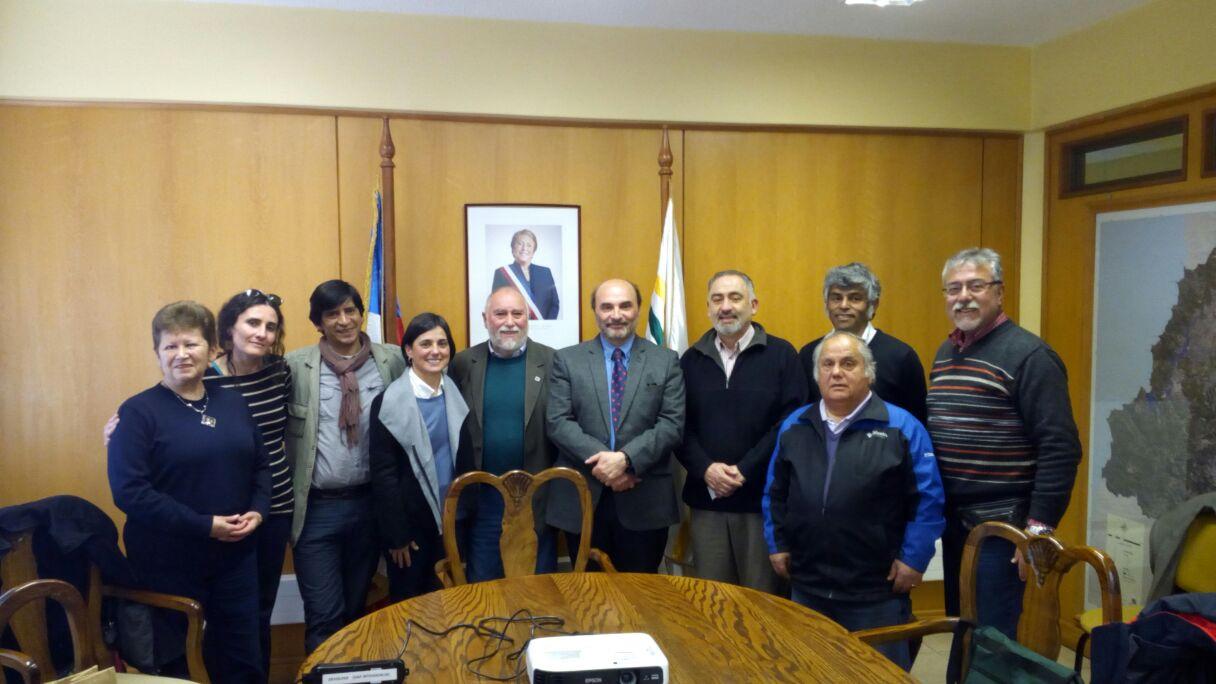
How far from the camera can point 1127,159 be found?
358 cm

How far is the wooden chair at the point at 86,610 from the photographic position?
2.15 meters

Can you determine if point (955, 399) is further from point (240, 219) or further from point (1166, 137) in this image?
point (240, 219)

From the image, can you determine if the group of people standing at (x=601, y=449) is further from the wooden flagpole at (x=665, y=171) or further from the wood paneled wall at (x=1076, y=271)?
the wood paneled wall at (x=1076, y=271)

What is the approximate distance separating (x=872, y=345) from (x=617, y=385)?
0.95 m

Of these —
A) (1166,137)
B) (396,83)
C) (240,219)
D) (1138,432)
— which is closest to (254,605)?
(240,219)

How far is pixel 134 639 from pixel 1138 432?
157 inches

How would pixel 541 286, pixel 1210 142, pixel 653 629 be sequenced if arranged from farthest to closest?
pixel 541 286, pixel 1210 142, pixel 653 629

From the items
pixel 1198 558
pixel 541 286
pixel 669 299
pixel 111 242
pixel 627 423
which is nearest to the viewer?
pixel 1198 558

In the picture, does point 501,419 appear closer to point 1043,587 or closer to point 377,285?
point 377,285

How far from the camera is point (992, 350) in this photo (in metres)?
2.49

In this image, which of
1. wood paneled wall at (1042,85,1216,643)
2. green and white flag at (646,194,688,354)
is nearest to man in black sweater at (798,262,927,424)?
green and white flag at (646,194,688,354)

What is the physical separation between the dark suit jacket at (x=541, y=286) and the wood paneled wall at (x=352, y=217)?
0.16 meters

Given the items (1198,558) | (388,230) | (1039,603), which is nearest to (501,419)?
(388,230)

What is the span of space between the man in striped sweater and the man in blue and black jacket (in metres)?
0.17
